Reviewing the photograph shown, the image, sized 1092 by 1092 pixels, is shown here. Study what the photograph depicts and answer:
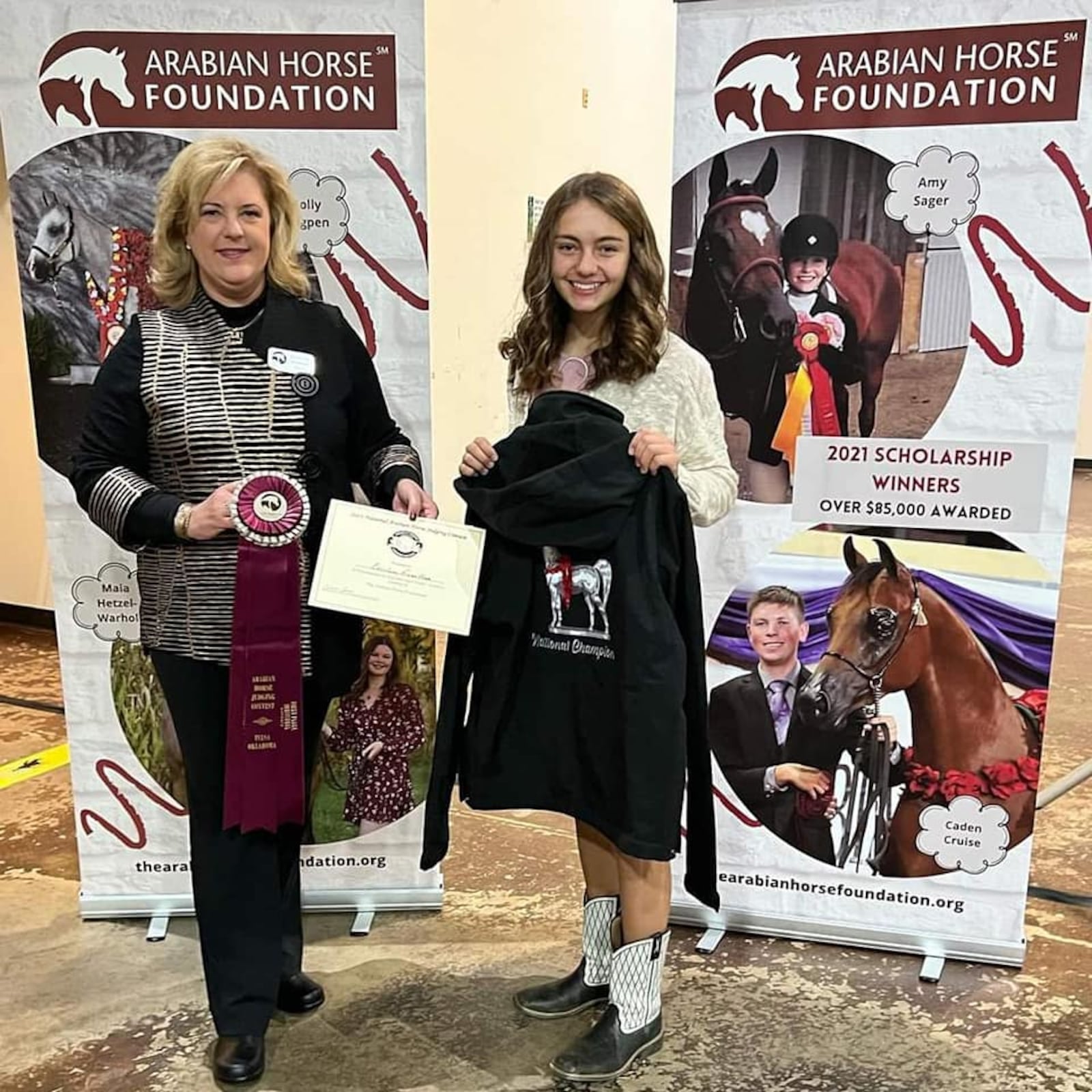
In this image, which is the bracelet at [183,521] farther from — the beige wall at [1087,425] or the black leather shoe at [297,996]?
the beige wall at [1087,425]

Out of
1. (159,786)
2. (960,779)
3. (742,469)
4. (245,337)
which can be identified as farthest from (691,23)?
(159,786)

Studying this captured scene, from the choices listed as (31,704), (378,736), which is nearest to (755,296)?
(378,736)

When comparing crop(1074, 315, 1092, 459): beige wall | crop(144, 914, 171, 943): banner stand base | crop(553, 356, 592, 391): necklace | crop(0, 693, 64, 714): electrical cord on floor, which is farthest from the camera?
crop(1074, 315, 1092, 459): beige wall

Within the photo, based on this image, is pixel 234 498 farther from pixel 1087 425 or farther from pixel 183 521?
pixel 1087 425

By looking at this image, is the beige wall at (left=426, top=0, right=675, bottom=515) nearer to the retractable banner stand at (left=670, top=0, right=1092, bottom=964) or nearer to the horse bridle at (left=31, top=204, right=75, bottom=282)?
the horse bridle at (left=31, top=204, right=75, bottom=282)

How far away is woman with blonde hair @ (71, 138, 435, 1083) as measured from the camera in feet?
6.02

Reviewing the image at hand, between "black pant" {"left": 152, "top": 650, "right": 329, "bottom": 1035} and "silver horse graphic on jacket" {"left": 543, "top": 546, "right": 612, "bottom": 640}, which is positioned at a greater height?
"silver horse graphic on jacket" {"left": 543, "top": 546, "right": 612, "bottom": 640}

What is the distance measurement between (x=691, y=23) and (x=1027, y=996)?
2014mm

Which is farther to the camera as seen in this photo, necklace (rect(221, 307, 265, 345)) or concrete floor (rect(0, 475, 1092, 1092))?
concrete floor (rect(0, 475, 1092, 1092))

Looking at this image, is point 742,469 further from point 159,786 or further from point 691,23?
point 159,786

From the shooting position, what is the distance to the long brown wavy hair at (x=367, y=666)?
96.0 inches

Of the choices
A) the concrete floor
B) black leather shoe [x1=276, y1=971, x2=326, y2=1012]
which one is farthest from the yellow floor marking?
black leather shoe [x1=276, y1=971, x2=326, y2=1012]

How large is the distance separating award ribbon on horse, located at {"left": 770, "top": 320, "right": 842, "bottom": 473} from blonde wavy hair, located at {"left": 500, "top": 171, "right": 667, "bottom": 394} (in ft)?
1.23

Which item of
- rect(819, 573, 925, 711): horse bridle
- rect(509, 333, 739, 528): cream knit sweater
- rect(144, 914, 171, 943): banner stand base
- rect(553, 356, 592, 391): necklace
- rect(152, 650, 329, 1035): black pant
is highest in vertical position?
rect(553, 356, 592, 391): necklace
